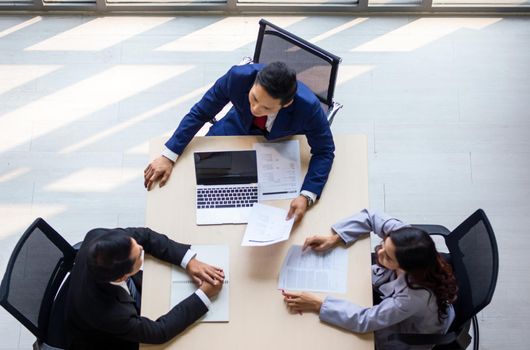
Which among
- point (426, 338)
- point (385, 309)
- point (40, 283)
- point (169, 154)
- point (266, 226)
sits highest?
point (169, 154)

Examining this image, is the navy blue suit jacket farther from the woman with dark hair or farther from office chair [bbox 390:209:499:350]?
office chair [bbox 390:209:499:350]

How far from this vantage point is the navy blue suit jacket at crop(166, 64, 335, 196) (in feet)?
8.43

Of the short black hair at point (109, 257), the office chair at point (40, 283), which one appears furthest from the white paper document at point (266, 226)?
the office chair at point (40, 283)

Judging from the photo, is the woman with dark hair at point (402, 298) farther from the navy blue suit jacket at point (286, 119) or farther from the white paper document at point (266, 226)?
the navy blue suit jacket at point (286, 119)

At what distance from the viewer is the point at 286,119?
2.61 m

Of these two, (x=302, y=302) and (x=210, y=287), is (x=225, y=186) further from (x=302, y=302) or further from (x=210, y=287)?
(x=302, y=302)

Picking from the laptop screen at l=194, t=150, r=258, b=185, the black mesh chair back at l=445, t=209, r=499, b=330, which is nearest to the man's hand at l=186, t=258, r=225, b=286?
the laptop screen at l=194, t=150, r=258, b=185

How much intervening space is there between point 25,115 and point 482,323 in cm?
269

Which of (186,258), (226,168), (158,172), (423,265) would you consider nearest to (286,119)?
(226,168)

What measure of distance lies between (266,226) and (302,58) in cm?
76

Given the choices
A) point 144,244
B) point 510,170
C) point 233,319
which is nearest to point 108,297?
point 144,244

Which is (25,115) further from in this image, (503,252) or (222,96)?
(503,252)

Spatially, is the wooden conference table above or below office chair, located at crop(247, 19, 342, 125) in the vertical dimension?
below

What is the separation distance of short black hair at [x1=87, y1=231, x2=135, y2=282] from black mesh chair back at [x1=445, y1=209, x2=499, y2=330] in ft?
4.06
